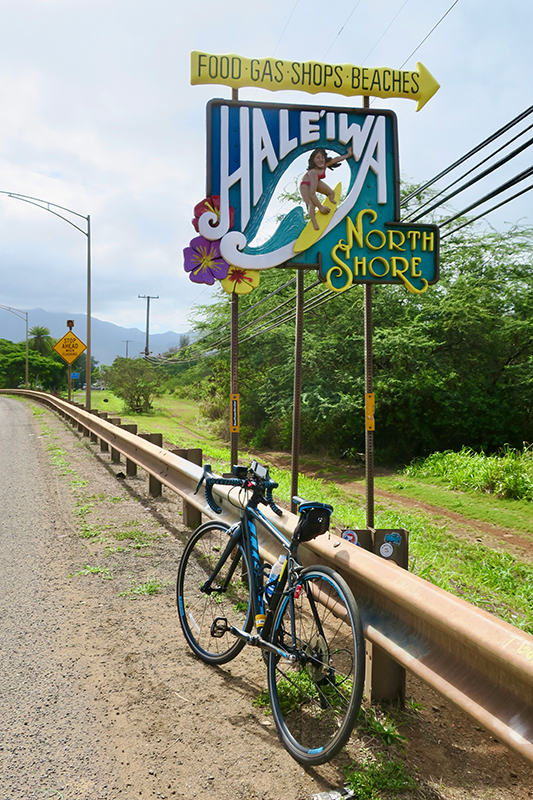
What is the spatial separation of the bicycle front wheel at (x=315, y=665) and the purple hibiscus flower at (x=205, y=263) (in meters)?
3.91

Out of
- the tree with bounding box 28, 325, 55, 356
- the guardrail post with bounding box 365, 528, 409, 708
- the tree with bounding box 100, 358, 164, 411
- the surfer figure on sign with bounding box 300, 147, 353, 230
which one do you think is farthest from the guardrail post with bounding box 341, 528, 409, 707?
the tree with bounding box 28, 325, 55, 356

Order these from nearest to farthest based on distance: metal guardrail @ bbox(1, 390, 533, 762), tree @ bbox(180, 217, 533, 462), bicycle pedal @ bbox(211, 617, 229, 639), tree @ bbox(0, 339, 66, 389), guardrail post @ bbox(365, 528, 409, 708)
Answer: metal guardrail @ bbox(1, 390, 533, 762) < guardrail post @ bbox(365, 528, 409, 708) < bicycle pedal @ bbox(211, 617, 229, 639) < tree @ bbox(180, 217, 533, 462) < tree @ bbox(0, 339, 66, 389)

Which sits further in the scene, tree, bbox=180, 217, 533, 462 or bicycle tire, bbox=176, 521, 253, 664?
tree, bbox=180, 217, 533, 462

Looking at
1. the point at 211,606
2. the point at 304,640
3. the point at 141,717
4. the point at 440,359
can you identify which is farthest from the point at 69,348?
the point at 304,640

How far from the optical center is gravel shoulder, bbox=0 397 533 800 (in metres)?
2.47

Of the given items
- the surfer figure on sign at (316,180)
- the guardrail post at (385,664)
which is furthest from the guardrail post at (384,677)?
the surfer figure on sign at (316,180)

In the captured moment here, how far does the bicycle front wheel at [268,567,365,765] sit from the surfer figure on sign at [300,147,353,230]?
4462 mm

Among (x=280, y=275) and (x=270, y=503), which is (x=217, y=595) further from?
(x=280, y=275)

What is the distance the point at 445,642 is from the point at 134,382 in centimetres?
4044

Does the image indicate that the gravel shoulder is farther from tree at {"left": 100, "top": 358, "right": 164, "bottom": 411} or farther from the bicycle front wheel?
tree at {"left": 100, "top": 358, "right": 164, "bottom": 411}

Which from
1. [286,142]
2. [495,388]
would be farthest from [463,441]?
[286,142]

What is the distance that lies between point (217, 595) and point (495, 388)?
17.7 metres

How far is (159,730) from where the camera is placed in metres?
2.84

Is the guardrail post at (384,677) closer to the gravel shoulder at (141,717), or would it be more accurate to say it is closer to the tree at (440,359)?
the gravel shoulder at (141,717)
